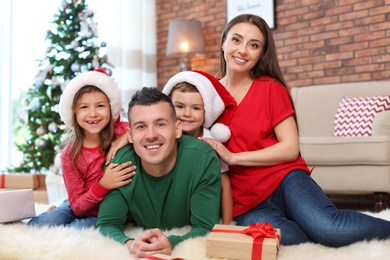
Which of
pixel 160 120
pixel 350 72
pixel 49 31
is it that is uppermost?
pixel 49 31

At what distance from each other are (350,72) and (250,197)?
300 centimetres

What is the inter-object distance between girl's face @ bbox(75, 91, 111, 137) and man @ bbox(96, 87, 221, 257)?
8.0 inches

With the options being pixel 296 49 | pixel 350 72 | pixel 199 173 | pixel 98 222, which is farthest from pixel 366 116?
pixel 98 222

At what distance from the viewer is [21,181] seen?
3.45 meters

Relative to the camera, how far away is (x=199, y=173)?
185 centimetres

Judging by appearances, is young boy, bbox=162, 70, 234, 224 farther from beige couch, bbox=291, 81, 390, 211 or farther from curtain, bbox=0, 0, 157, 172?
curtain, bbox=0, 0, 157, 172

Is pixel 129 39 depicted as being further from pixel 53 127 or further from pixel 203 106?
pixel 203 106

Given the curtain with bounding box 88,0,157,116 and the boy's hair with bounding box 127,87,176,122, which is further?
the curtain with bounding box 88,0,157,116

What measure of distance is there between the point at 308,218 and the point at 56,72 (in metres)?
3.17

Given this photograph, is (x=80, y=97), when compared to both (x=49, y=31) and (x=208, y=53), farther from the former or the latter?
(x=208, y=53)

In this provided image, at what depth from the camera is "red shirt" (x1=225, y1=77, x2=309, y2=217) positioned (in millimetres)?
2021

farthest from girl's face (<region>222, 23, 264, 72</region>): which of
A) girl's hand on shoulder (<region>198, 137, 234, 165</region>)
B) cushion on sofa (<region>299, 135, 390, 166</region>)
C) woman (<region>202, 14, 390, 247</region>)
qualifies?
cushion on sofa (<region>299, 135, 390, 166</region>)

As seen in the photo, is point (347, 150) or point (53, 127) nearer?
point (347, 150)

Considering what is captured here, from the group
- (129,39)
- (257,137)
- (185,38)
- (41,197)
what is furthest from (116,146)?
(129,39)
